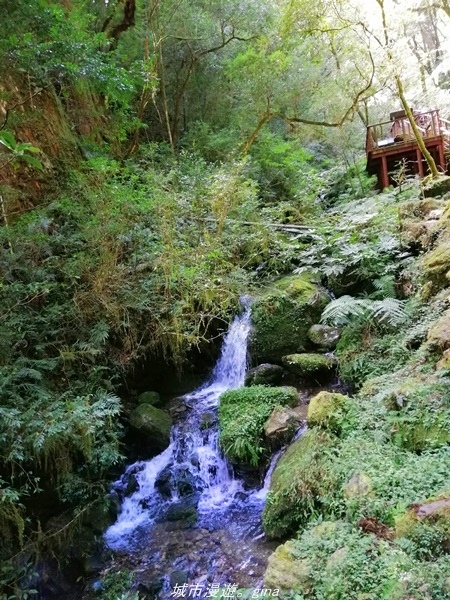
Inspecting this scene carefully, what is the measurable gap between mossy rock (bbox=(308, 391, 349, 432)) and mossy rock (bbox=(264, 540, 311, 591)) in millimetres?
1456

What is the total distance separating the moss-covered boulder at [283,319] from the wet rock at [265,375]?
40 centimetres

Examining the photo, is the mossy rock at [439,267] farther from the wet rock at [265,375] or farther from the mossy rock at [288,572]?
the mossy rock at [288,572]

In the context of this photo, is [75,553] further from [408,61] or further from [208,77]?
[208,77]

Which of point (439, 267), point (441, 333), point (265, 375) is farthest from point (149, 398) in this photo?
point (439, 267)

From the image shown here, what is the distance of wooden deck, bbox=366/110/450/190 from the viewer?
39.9 ft

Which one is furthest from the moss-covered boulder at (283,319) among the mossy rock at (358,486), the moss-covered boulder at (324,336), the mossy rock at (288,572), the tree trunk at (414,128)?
the mossy rock at (288,572)

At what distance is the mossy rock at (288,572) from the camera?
3076mm

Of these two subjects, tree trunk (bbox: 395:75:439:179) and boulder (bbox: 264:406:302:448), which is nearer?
boulder (bbox: 264:406:302:448)

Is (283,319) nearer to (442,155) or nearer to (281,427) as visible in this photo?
(281,427)

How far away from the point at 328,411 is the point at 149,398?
3163mm

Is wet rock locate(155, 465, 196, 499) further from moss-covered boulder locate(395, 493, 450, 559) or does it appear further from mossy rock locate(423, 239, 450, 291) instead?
mossy rock locate(423, 239, 450, 291)

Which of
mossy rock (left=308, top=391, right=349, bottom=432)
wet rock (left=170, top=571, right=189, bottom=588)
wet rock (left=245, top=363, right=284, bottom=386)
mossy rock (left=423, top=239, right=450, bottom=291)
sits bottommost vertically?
wet rock (left=170, top=571, right=189, bottom=588)

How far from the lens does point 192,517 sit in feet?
16.8

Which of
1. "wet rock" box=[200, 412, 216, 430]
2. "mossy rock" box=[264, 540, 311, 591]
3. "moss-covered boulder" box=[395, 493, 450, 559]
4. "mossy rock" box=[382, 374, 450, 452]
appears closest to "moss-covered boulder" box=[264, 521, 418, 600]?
"mossy rock" box=[264, 540, 311, 591]
